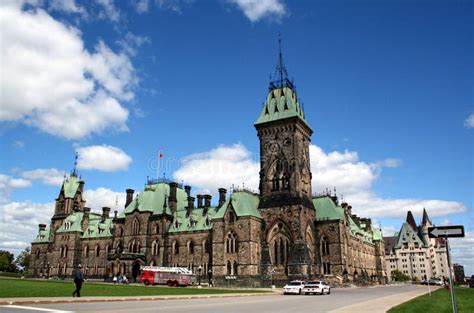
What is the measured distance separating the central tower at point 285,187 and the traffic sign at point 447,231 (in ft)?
148

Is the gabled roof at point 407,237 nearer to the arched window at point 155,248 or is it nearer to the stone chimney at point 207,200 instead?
the stone chimney at point 207,200

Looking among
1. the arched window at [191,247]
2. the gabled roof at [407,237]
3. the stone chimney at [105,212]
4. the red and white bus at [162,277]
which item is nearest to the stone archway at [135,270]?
the arched window at [191,247]

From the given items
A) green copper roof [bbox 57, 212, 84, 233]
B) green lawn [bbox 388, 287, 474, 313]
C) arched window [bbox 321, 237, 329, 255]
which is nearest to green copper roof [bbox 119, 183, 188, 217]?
green copper roof [bbox 57, 212, 84, 233]

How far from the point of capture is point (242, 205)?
63.2 m

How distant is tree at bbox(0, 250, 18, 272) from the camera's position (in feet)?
409

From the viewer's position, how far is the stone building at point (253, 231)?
60375mm

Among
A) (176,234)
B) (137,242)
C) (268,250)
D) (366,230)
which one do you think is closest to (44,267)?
(137,242)

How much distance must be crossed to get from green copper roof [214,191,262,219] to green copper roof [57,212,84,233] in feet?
114

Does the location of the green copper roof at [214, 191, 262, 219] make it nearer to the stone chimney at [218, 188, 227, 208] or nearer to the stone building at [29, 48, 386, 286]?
the stone building at [29, 48, 386, 286]

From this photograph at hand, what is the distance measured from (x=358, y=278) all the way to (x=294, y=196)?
63.9ft

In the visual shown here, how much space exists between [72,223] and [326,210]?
169ft

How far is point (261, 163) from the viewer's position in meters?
67.1

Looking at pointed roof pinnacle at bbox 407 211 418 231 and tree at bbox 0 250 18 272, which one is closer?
tree at bbox 0 250 18 272

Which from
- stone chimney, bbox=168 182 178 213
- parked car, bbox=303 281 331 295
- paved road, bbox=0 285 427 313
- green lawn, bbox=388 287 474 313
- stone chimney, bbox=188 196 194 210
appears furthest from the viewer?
stone chimney, bbox=168 182 178 213
